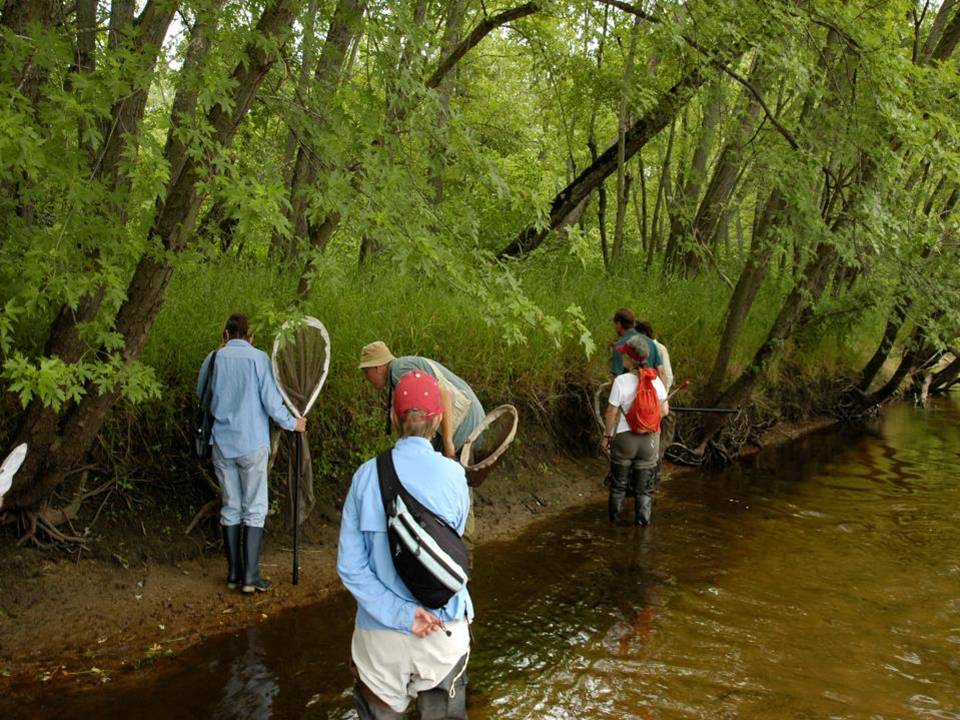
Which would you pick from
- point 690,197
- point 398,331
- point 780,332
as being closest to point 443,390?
point 398,331

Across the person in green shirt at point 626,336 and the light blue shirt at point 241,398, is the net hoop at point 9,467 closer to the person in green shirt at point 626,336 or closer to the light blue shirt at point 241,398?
the light blue shirt at point 241,398

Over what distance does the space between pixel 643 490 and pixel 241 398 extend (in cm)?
454

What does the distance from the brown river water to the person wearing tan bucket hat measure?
1.59m

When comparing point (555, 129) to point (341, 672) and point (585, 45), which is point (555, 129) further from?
point (341, 672)

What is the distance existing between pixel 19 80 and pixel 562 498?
722 centimetres

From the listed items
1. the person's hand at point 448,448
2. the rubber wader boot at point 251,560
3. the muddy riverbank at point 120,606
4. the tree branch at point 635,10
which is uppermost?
the tree branch at point 635,10

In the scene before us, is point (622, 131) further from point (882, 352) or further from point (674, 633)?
point (674, 633)

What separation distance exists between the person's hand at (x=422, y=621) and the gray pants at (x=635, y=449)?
5.92 metres

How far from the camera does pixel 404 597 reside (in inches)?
140

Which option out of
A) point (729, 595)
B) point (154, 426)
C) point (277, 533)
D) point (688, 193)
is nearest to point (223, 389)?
point (154, 426)

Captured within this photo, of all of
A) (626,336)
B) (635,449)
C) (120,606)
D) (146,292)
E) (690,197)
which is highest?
(690,197)

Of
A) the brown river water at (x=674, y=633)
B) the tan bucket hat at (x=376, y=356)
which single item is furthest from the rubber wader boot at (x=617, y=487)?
the tan bucket hat at (x=376, y=356)

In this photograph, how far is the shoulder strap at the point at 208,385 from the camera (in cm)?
681

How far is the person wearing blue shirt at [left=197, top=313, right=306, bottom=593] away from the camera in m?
6.78
